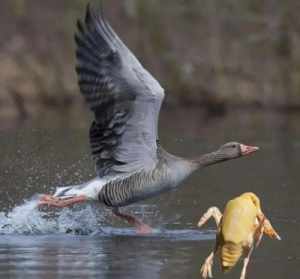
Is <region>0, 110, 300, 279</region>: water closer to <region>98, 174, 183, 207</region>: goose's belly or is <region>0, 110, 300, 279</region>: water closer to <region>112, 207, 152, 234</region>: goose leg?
<region>112, 207, 152, 234</region>: goose leg

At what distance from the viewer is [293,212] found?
47.6 feet

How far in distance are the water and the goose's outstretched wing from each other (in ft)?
2.38

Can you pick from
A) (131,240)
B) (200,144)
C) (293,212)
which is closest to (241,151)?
(293,212)

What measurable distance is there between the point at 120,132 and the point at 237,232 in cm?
441

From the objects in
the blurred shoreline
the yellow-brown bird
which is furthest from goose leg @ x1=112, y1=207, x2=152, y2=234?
the blurred shoreline

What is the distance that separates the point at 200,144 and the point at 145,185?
8898mm

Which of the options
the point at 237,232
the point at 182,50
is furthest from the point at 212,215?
the point at 182,50

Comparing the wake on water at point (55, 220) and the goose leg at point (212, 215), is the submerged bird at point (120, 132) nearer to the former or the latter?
the wake on water at point (55, 220)

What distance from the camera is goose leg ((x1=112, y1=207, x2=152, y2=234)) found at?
45.0 feet

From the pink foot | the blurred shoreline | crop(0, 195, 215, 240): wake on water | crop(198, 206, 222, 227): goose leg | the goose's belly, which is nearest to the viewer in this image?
crop(198, 206, 222, 227): goose leg

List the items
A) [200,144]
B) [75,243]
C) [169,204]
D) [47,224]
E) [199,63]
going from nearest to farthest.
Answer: [75,243], [47,224], [169,204], [200,144], [199,63]

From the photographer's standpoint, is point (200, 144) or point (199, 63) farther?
point (199, 63)

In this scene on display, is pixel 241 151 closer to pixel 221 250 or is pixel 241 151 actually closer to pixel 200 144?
pixel 221 250

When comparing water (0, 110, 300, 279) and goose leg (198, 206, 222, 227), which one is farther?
water (0, 110, 300, 279)
